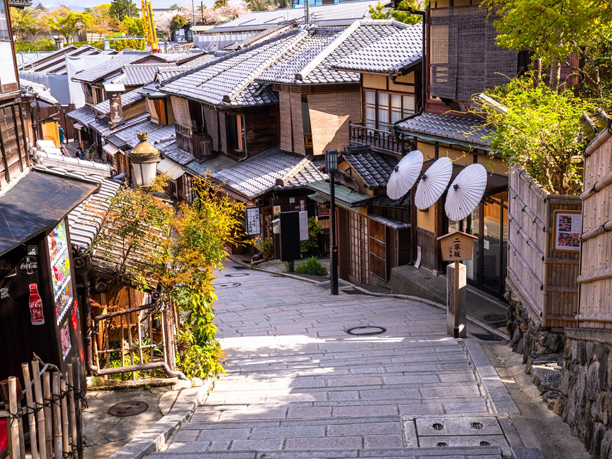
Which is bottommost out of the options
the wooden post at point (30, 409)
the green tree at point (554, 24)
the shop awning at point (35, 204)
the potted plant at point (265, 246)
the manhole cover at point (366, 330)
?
the potted plant at point (265, 246)

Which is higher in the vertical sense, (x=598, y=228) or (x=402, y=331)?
(x=598, y=228)

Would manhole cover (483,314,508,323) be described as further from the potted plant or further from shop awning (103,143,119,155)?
shop awning (103,143,119,155)

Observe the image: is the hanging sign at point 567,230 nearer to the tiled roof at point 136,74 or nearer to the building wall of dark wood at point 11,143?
the building wall of dark wood at point 11,143

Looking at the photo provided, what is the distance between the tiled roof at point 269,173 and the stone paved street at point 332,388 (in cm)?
924

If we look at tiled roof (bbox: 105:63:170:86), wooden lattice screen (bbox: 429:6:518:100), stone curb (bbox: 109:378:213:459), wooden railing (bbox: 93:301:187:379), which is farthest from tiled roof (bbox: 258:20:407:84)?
tiled roof (bbox: 105:63:170:86)

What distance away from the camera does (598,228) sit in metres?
7.24

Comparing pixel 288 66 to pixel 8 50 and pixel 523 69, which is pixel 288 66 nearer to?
pixel 523 69

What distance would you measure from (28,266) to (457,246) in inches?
323

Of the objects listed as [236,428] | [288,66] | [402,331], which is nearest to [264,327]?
[402,331]

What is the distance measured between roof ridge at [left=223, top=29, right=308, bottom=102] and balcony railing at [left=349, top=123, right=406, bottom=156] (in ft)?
22.4

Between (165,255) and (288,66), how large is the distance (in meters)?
20.0

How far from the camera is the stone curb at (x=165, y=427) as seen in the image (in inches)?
302

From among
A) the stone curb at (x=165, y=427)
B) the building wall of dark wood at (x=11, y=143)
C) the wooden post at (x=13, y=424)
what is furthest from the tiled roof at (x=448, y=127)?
the wooden post at (x=13, y=424)

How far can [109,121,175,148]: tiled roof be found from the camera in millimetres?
40375
